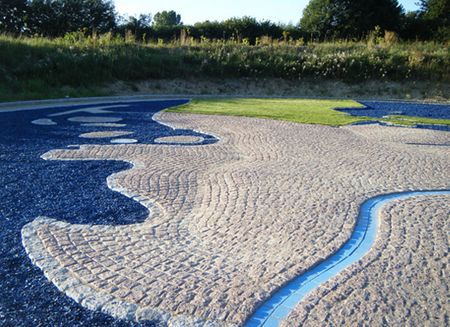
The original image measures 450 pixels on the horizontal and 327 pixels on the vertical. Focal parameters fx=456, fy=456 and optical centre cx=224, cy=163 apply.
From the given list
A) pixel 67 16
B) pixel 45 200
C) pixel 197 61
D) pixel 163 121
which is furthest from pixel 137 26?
pixel 45 200

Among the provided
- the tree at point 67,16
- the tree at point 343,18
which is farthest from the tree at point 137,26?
the tree at point 343,18

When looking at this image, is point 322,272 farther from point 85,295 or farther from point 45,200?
point 45,200

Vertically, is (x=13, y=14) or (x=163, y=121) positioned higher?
(x=13, y=14)

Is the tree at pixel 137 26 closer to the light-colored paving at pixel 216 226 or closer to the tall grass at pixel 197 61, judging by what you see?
the tall grass at pixel 197 61

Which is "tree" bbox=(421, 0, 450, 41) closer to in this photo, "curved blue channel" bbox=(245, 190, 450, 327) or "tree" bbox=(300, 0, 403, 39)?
"tree" bbox=(300, 0, 403, 39)

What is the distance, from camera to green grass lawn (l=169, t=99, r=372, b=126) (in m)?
13.4

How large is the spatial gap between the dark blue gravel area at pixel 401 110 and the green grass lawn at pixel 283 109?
2.07 ft

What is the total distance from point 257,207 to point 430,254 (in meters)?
2.09

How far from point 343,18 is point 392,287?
98.4ft

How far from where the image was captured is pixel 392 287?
397cm

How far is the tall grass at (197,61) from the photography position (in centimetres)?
1762

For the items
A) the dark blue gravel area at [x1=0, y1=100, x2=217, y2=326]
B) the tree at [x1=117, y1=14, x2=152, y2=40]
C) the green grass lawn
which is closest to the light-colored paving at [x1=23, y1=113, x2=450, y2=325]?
the dark blue gravel area at [x1=0, y1=100, x2=217, y2=326]

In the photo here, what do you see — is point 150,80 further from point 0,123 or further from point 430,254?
point 430,254

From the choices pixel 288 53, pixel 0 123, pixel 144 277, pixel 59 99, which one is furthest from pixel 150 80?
pixel 144 277
